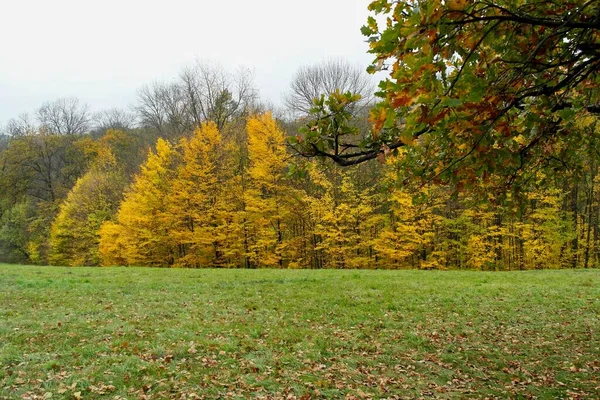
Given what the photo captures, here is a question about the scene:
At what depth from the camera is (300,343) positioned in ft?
21.6

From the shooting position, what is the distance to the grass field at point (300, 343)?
16.1 ft

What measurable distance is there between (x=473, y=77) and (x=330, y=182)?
21.8 metres

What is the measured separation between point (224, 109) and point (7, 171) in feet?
74.6

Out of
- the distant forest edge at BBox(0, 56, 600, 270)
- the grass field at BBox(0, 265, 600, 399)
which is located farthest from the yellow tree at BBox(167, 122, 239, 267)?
the grass field at BBox(0, 265, 600, 399)

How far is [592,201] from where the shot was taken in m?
24.1

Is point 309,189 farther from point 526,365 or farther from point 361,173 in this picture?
point 526,365

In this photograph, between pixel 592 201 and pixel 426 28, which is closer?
pixel 426 28

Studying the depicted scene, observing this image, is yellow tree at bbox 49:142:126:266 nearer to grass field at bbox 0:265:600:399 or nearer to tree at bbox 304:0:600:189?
grass field at bbox 0:265:600:399

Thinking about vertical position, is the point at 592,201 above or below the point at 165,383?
above

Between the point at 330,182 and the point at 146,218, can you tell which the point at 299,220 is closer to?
the point at 330,182

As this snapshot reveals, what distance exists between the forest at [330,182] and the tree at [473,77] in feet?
0.06

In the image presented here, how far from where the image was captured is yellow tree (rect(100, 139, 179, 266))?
24.2m

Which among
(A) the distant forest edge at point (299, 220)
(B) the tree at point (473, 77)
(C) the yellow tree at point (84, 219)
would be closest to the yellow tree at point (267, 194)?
(A) the distant forest edge at point (299, 220)

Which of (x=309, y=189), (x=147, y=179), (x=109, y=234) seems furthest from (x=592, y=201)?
(x=109, y=234)
